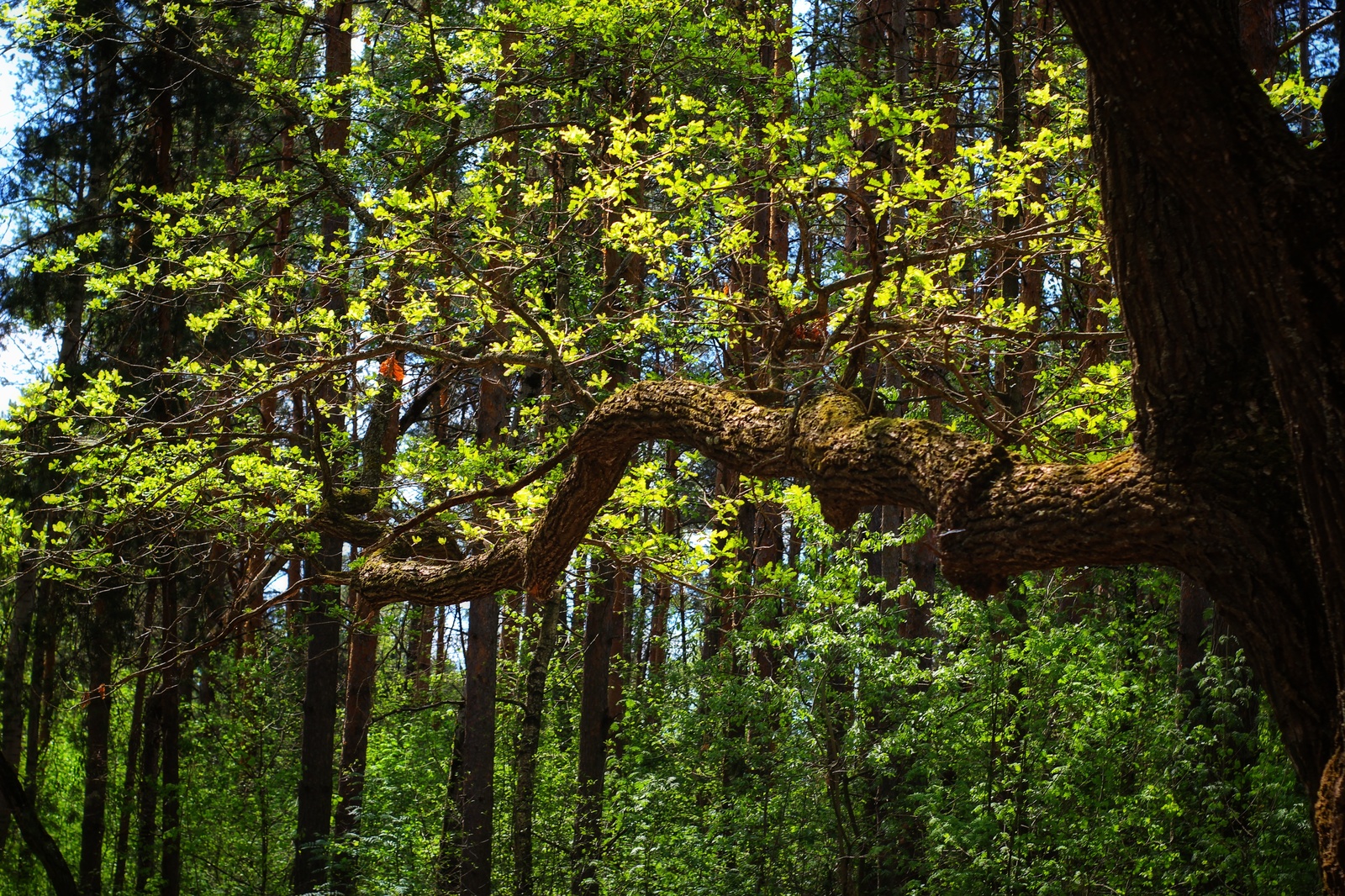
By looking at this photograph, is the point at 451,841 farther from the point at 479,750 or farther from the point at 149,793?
the point at 149,793

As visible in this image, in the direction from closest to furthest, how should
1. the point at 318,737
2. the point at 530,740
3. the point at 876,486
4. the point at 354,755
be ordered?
the point at 876,486
the point at 530,740
the point at 318,737
the point at 354,755

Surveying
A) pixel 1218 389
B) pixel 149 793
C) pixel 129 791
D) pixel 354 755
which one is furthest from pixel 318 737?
pixel 1218 389

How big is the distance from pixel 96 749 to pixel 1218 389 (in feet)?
36.3

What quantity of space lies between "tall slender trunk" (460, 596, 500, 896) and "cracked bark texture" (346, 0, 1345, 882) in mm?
7714

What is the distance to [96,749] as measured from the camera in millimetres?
10758

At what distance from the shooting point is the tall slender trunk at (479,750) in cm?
1009

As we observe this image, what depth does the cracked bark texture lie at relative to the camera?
2.51 m

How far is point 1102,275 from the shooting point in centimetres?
525

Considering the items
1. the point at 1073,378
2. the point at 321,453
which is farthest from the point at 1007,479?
the point at 321,453

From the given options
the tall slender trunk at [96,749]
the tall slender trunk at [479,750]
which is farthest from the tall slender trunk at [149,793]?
the tall slender trunk at [479,750]

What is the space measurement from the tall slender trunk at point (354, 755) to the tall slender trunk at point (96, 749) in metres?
2.20

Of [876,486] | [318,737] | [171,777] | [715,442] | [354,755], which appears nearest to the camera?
[876,486]

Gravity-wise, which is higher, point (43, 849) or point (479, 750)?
point (479, 750)

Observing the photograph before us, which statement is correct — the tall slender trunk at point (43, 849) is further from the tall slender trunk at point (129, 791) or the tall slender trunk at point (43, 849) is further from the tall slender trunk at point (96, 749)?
the tall slender trunk at point (129, 791)
